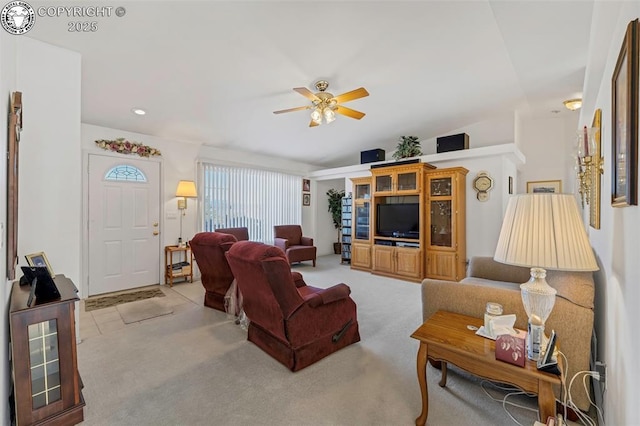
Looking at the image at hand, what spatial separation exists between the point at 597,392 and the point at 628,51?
206 cm

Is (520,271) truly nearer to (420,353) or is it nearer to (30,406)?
(420,353)

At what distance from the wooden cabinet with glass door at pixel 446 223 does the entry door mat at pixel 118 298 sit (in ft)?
15.0

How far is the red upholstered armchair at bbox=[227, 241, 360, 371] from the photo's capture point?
6.88 feet

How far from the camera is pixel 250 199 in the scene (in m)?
6.28

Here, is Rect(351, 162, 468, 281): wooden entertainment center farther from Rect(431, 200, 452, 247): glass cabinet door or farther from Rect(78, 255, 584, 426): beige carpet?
Rect(78, 255, 584, 426): beige carpet

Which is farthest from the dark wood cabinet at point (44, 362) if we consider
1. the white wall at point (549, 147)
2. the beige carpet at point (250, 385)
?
the white wall at point (549, 147)

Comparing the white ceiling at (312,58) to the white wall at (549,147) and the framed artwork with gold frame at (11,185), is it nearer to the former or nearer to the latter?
the white wall at (549,147)

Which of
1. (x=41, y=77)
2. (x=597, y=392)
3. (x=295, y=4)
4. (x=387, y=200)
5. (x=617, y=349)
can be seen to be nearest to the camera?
(x=617, y=349)

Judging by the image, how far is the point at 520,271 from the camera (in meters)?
2.95

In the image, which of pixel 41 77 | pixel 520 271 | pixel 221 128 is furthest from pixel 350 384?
pixel 221 128

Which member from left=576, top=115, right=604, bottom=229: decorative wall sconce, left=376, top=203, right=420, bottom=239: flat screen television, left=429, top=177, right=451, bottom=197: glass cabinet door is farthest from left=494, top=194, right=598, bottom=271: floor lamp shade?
left=376, top=203, right=420, bottom=239: flat screen television

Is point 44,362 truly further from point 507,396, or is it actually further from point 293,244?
point 293,244

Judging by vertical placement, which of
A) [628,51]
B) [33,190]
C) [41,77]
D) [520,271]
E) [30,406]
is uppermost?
[41,77]

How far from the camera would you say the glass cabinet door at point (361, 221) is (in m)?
5.93
